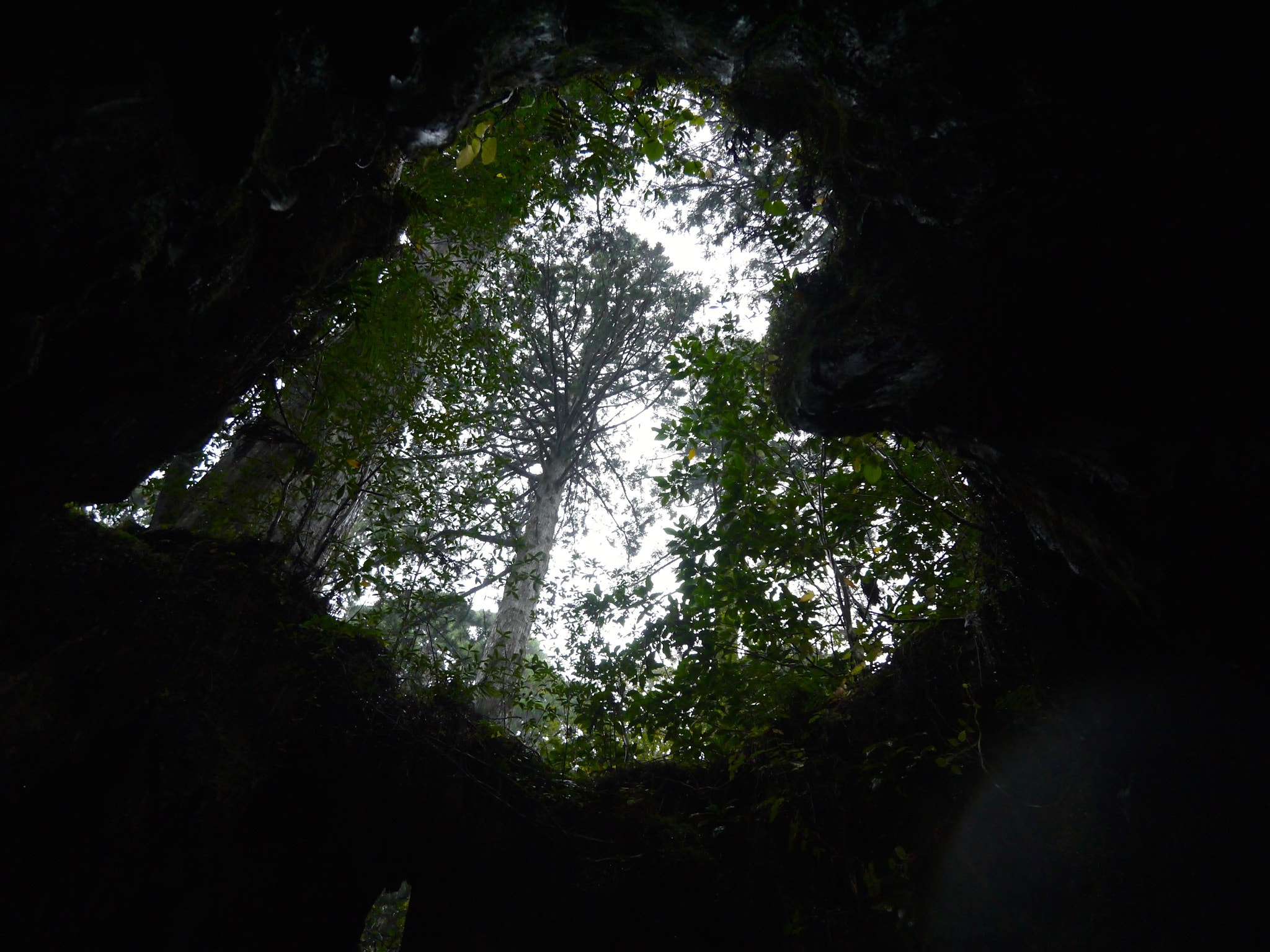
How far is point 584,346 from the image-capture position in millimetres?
13266

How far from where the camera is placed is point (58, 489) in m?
3.02

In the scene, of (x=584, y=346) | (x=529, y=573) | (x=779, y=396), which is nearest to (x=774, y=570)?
(x=779, y=396)

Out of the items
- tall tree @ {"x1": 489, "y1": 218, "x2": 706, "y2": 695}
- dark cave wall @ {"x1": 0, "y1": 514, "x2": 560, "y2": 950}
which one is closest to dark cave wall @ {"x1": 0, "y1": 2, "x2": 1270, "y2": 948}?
dark cave wall @ {"x1": 0, "y1": 514, "x2": 560, "y2": 950}

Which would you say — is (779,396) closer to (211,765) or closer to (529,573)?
(529,573)

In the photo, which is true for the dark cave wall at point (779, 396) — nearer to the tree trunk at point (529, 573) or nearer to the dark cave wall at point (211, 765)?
the dark cave wall at point (211, 765)

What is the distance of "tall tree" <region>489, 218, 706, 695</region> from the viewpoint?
1194cm

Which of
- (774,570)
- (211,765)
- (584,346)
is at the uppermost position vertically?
(584,346)

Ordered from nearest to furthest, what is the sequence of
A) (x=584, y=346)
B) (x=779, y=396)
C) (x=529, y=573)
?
(x=779, y=396), (x=529, y=573), (x=584, y=346)

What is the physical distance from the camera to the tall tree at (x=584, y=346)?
1194 centimetres

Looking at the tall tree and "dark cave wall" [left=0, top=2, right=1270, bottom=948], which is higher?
the tall tree

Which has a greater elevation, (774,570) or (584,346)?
(584,346)

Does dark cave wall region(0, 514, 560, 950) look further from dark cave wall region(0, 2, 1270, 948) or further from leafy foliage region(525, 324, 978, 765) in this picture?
leafy foliage region(525, 324, 978, 765)

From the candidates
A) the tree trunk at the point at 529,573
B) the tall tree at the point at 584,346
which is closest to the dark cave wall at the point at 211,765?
the tree trunk at the point at 529,573

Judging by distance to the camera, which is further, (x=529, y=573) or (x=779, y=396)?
(x=529, y=573)
